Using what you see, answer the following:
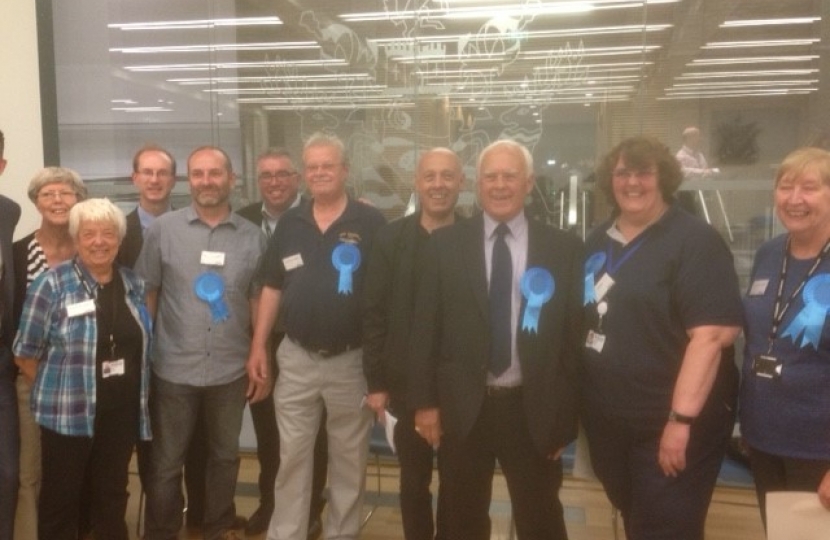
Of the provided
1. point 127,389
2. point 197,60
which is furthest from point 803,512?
point 197,60

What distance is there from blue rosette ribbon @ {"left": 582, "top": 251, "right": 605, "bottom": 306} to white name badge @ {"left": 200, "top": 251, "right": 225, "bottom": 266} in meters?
1.48

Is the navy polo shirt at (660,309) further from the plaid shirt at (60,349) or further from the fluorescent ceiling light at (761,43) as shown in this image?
the fluorescent ceiling light at (761,43)

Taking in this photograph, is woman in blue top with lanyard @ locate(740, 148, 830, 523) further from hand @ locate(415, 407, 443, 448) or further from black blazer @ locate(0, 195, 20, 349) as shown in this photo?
black blazer @ locate(0, 195, 20, 349)

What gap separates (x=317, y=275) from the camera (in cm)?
275

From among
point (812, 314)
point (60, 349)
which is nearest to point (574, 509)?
point (812, 314)

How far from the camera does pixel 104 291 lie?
105 inches

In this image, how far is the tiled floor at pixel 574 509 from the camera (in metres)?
3.37

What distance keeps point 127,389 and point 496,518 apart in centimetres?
189

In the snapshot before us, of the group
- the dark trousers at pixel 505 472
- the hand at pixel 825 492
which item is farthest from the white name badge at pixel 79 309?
the hand at pixel 825 492

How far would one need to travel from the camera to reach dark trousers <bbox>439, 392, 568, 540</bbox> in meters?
2.40

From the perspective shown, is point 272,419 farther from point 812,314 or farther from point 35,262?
point 812,314

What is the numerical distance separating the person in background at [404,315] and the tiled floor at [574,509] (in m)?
0.75

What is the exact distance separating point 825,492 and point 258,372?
2.04m

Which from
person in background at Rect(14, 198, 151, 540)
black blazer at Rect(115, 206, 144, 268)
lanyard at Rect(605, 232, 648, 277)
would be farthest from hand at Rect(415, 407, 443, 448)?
black blazer at Rect(115, 206, 144, 268)
